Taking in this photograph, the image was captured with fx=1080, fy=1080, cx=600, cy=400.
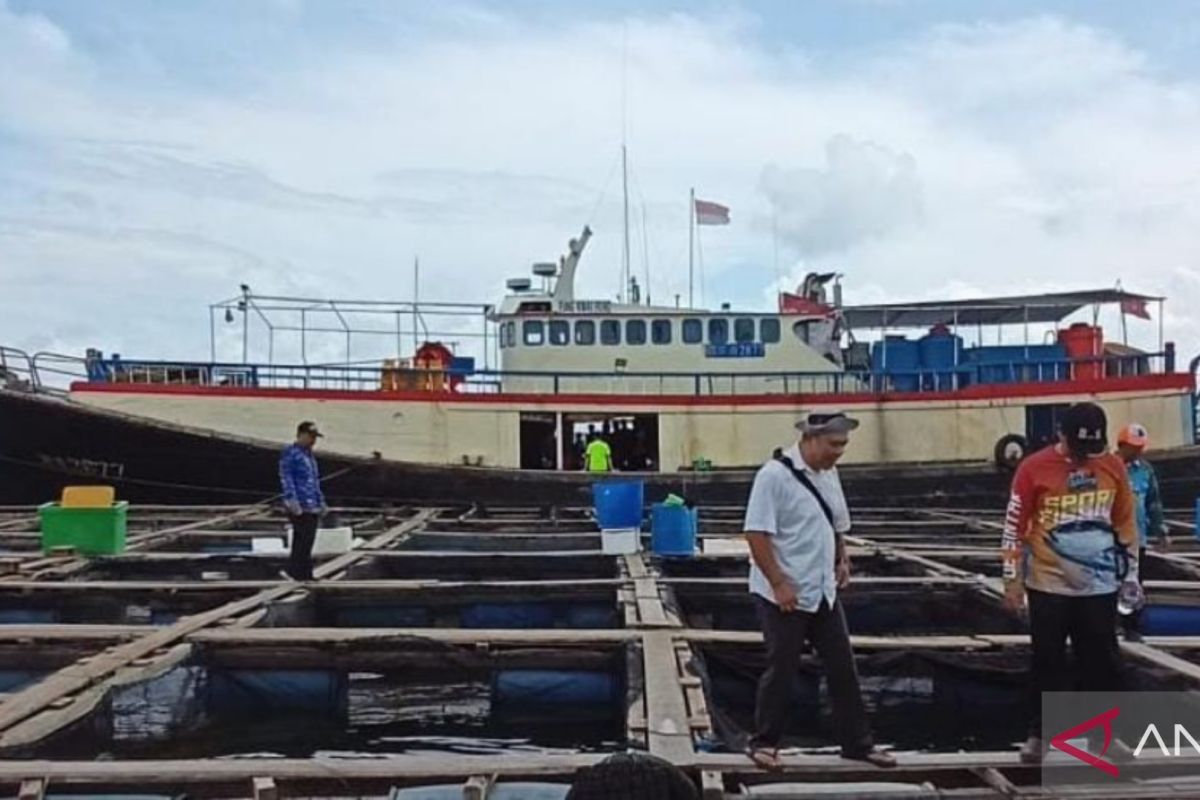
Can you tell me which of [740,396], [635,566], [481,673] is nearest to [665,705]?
[481,673]

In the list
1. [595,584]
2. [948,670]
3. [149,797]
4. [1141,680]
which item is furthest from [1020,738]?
[149,797]

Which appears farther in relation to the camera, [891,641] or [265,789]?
[891,641]

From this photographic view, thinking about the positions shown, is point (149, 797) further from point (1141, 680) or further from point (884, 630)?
point (884, 630)

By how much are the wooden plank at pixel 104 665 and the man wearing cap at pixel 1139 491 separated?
5099 millimetres

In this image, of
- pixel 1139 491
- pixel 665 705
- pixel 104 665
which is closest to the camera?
pixel 665 705

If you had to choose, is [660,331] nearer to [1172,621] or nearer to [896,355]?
[896,355]

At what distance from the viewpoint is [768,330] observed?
64.0 feet

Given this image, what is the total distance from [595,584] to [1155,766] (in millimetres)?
4892

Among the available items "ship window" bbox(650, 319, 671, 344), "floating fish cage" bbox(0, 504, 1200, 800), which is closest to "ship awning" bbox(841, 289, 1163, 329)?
"ship window" bbox(650, 319, 671, 344)

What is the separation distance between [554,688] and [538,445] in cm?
1320

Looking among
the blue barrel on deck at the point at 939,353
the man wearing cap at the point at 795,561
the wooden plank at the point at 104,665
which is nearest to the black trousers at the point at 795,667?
the man wearing cap at the point at 795,561

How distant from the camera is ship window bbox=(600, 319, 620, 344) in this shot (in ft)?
63.1

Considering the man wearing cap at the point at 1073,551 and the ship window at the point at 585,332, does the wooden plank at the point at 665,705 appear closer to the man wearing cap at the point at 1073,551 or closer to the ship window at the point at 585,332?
the man wearing cap at the point at 1073,551

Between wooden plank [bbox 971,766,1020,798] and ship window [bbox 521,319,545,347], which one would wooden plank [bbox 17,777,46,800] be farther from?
ship window [bbox 521,319,545,347]
